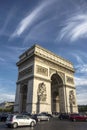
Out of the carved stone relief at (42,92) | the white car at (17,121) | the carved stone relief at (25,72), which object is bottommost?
the white car at (17,121)

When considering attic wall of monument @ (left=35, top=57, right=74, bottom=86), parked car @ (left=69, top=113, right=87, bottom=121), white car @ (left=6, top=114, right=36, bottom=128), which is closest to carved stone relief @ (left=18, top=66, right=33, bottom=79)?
attic wall of monument @ (left=35, top=57, right=74, bottom=86)

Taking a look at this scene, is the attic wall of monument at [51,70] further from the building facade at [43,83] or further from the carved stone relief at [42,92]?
the carved stone relief at [42,92]

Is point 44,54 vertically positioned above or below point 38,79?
above

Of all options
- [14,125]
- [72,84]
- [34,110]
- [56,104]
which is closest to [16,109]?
[34,110]

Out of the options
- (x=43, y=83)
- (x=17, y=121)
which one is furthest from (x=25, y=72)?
(x=17, y=121)

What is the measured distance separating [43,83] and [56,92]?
11173 millimetres

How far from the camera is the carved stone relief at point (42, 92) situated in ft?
113

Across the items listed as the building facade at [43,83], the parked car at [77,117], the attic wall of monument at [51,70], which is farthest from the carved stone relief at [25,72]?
the parked car at [77,117]

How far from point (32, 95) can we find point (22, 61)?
12464 mm

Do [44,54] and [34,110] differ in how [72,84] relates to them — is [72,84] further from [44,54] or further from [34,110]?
[34,110]

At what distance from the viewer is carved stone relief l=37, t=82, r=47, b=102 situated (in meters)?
34.4

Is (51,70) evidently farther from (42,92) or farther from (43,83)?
(42,92)

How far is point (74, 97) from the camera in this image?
45.5m

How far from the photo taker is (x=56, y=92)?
4616 centimetres
